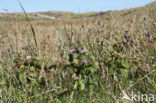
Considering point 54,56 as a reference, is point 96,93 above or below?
below

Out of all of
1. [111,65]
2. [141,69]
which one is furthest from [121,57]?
[141,69]

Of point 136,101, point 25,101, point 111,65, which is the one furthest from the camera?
point 111,65

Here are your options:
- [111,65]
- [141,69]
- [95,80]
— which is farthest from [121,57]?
[95,80]

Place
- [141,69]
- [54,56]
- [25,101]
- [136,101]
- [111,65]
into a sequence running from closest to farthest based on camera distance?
[136,101]
[25,101]
[141,69]
[111,65]
[54,56]

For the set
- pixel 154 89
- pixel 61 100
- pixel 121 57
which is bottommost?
pixel 61 100

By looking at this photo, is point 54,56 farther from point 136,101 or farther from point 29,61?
point 136,101

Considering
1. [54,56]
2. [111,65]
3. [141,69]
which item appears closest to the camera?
[141,69]

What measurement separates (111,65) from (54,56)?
591mm

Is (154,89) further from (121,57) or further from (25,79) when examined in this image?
(25,79)

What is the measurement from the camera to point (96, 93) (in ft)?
4.64

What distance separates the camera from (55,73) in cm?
154

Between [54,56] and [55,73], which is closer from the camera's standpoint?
[55,73]

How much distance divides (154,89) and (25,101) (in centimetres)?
80

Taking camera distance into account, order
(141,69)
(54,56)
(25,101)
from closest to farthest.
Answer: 1. (25,101)
2. (141,69)
3. (54,56)
